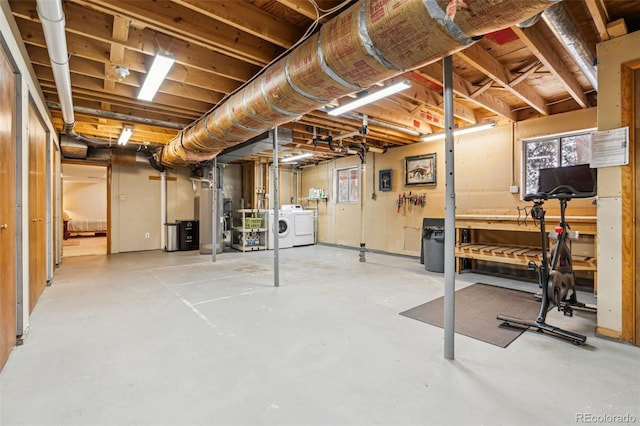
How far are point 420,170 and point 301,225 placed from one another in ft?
11.7

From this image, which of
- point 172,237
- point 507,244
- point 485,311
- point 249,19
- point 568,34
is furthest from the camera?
point 172,237

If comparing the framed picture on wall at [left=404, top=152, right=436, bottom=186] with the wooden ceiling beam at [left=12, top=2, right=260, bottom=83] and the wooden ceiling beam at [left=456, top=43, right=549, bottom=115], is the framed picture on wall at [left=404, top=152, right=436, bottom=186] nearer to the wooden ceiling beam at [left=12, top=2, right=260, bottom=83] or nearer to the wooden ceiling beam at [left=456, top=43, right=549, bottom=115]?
the wooden ceiling beam at [left=456, top=43, right=549, bottom=115]

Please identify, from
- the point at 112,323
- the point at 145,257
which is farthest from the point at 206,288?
the point at 145,257

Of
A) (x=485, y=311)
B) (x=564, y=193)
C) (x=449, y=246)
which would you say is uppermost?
(x=564, y=193)

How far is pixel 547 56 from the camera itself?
2.79 m

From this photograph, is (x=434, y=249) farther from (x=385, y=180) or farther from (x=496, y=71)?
(x=496, y=71)

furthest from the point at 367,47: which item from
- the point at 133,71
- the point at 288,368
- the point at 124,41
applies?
the point at 133,71

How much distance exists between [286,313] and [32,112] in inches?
131

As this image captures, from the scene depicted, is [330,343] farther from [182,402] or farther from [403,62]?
[403,62]

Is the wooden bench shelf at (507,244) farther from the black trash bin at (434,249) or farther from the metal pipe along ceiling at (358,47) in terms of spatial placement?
the metal pipe along ceiling at (358,47)

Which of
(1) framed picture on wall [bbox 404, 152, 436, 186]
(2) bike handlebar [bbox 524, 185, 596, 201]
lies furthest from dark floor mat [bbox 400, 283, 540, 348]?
(1) framed picture on wall [bbox 404, 152, 436, 186]

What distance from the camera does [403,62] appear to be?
5.80 feet

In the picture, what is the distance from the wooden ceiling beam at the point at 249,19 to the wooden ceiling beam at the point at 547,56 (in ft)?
5.97

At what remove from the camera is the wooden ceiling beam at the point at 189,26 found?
2.11 meters
